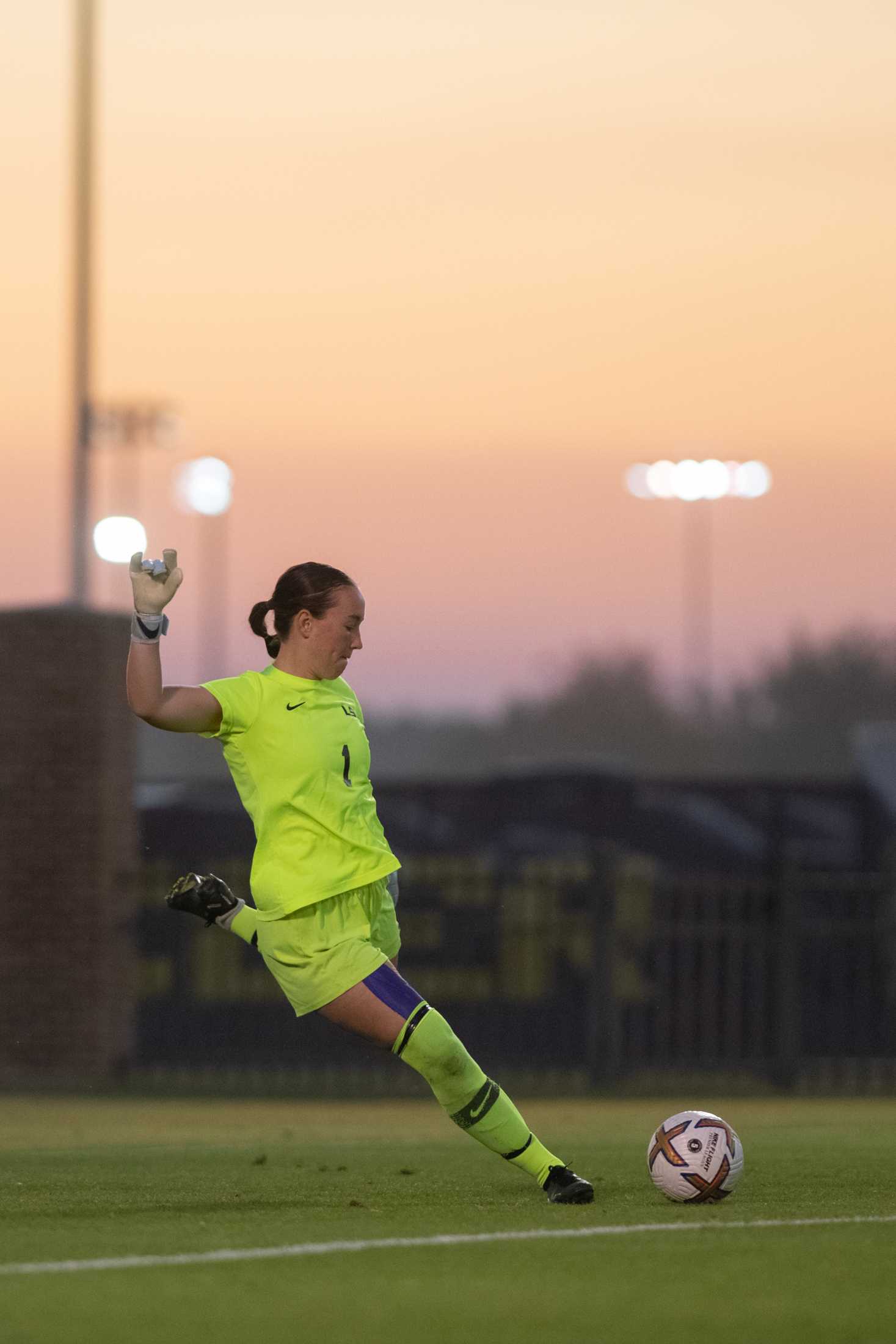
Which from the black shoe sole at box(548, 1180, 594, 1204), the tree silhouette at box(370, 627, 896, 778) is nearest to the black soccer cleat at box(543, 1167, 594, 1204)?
the black shoe sole at box(548, 1180, 594, 1204)

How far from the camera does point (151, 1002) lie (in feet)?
62.9

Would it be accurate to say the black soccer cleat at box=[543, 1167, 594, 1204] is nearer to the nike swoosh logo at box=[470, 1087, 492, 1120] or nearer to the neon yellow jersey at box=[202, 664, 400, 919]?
the nike swoosh logo at box=[470, 1087, 492, 1120]

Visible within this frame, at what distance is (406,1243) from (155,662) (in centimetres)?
204

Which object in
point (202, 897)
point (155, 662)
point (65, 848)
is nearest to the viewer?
point (155, 662)

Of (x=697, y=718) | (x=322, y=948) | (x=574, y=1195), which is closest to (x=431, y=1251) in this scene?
(x=574, y=1195)

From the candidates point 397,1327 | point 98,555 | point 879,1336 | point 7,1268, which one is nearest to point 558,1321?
point 397,1327

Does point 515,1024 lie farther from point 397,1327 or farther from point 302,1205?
point 397,1327

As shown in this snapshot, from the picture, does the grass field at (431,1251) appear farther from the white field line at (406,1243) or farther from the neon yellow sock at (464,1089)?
the neon yellow sock at (464,1089)

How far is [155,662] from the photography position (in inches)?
300

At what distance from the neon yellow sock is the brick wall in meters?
11.4

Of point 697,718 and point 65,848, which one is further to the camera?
point 697,718

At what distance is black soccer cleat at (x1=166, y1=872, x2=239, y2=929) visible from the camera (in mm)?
7953

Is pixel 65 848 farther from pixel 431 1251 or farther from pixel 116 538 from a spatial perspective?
pixel 431 1251

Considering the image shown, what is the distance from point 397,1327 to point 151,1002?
1404 centimetres
